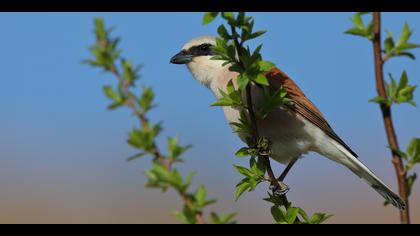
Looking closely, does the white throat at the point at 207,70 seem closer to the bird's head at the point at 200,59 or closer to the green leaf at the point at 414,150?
the bird's head at the point at 200,59

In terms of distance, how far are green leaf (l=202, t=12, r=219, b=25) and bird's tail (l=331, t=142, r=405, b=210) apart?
2.25 m

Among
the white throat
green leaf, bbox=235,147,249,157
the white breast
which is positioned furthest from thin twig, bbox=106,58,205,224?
the white throat

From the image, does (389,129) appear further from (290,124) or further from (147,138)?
(290,124)

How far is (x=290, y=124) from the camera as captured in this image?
11.0ft

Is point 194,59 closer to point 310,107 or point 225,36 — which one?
point 310,107

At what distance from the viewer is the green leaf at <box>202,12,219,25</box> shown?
1236 millimetres

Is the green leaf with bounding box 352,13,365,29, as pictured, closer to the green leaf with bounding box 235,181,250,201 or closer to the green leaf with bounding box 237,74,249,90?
the green leaf with bounding box 237,74,249,90

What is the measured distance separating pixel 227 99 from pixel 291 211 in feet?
1.29

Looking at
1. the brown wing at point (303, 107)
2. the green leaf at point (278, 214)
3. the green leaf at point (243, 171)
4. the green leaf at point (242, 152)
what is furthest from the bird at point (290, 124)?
the green leaf at point (278, 214)

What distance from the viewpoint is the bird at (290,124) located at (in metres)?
3.28

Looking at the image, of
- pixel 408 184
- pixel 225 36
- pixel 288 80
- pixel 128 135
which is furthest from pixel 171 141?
pixel 288 80

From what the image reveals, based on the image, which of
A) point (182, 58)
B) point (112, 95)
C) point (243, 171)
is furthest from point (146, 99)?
point (182, 58)

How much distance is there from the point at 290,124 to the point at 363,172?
2.06ft

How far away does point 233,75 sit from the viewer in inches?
135
